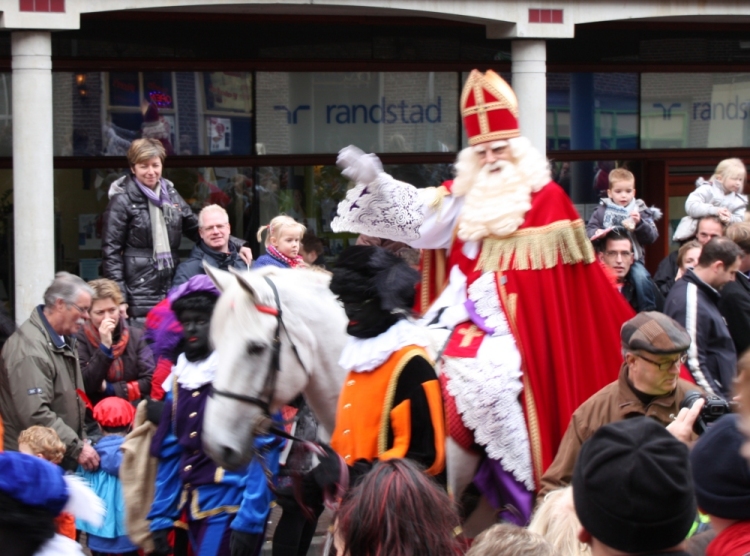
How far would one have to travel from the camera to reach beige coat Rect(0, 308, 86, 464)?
6027mm

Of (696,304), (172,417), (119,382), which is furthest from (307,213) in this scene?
(172,417)

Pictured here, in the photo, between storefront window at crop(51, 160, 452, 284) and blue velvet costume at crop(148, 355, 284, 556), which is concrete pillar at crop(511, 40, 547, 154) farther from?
blue velvet costume at crop(148, 355, 284, 556)

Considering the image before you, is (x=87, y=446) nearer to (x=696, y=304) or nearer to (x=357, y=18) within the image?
(x=696, y=304)

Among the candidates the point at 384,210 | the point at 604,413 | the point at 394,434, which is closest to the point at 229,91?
A: the point at 384,210

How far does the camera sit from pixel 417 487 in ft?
9.68

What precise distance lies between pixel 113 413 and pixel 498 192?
2681 millimetres

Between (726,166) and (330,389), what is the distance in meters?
5.98

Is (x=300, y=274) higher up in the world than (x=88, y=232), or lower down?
lower down

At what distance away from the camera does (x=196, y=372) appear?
16.4 ft

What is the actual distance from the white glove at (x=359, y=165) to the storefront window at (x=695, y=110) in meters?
8.19

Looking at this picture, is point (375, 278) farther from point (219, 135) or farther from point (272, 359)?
point (219, 135)

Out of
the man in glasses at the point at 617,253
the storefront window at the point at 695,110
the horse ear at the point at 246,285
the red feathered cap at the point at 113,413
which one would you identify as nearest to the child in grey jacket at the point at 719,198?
the man in glasses at the point at 617,253

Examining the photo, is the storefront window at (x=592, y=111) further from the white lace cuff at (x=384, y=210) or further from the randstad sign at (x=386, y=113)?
the white lace cuff at (x=384, y=210)

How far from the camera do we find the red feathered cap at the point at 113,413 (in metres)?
6.34
